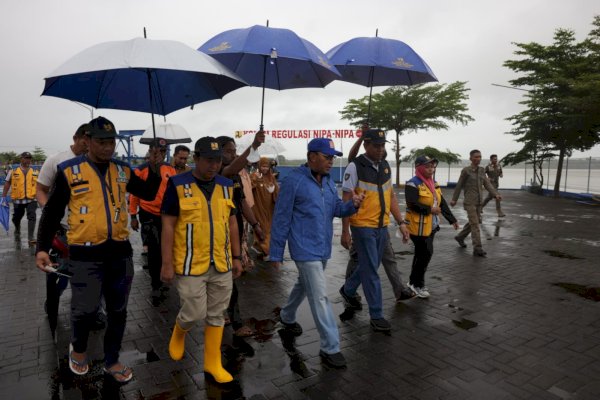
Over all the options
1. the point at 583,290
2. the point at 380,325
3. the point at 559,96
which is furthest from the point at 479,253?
the point at 559,96

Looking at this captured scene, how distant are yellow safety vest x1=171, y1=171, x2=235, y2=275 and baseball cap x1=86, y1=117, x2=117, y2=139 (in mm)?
567

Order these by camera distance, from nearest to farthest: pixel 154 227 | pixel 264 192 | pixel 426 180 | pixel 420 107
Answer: pixel 154 227
pixel 426 180
pixel 264 192
pixel 420 107

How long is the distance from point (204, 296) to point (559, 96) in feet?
72.6

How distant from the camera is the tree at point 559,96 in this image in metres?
18.4

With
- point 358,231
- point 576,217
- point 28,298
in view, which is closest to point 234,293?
point 358,231

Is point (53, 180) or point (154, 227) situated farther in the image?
point (154, 227)

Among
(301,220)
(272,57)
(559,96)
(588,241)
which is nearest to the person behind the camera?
(301,220)

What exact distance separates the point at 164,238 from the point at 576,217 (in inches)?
601

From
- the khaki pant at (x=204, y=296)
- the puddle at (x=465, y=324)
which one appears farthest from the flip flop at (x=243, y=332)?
the puddle at (x=465, y=324)

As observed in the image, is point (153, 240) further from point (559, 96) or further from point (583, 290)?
point (559, 96)

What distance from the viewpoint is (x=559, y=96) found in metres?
20.0

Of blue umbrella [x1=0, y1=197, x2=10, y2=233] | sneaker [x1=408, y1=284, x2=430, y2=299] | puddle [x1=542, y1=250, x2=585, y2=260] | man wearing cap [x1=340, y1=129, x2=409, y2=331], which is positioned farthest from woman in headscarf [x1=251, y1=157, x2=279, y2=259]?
blue umbrella [x1=0, y1=197, x2=10, y2=233]

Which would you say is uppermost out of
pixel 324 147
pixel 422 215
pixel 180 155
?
pixel 324 147

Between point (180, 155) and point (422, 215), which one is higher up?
point (180, 155)
